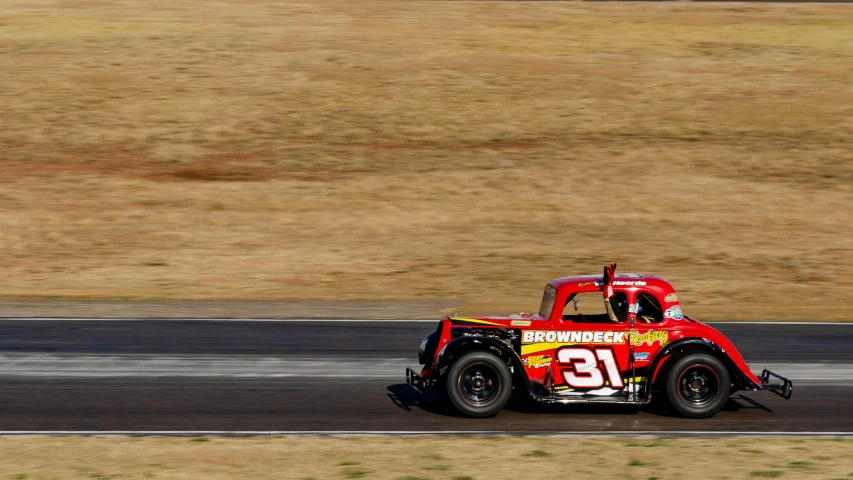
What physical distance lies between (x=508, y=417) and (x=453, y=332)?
1155 millimetres

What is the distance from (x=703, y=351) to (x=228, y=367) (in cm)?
675

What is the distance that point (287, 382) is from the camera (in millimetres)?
13914

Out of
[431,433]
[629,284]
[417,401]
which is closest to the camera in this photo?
[431,433]

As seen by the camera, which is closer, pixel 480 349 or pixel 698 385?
pixel 480 349

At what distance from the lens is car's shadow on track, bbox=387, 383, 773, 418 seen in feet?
39.7

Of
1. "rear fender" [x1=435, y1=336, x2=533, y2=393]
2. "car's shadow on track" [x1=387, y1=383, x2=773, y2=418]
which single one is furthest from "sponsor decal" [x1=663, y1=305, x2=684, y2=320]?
"rear fender" [x1=435, y1=336, x2=533, y2=393]

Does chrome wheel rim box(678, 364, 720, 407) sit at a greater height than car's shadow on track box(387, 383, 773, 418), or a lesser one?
greater

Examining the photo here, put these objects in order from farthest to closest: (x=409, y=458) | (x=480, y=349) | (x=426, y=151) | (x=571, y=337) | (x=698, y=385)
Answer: (x=426, y=151) → (x=698, y=385) → (x=571, y=337) → (x=480, y=349) → (x=409, y=458)

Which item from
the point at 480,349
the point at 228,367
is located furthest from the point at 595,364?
the point at 228,367

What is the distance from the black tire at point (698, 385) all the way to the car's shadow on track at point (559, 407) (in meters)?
0.24

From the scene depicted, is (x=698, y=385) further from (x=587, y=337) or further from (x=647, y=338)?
(x=587, y=337)

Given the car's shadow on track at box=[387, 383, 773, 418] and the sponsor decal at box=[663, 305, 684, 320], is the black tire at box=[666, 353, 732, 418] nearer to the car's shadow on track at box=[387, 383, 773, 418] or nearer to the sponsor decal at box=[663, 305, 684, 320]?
the car's shadow on track at box=[387, 383, 773, 418]

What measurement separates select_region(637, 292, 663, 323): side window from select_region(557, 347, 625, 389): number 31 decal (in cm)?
60

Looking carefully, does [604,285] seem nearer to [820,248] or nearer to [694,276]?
[694,276]
